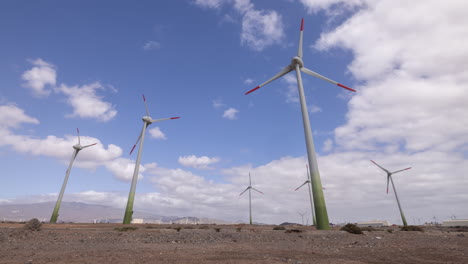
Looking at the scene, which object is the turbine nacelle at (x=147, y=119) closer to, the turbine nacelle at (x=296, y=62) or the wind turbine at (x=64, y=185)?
the wind turbine at (x=64, y=185)

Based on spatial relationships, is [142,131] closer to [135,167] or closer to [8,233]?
[135,167]

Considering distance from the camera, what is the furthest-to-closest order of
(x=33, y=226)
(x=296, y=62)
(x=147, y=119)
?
(x=147, y=119), (x=296, y=62), (x=33, y=226)

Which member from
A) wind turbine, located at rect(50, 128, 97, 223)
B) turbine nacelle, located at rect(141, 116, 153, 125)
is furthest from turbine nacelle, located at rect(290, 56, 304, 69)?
wind turbine, located at rect(50, 128, 97, 223)

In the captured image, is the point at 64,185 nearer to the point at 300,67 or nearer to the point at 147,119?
the point at 147,119

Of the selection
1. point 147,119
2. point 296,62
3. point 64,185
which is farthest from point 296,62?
point 64,185

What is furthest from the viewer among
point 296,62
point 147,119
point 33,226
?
point 147,119

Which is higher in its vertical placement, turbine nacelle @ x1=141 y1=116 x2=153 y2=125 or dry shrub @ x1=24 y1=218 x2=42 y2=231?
turbine nacelle @ x1=141 y1=116 x2=153 y2=125

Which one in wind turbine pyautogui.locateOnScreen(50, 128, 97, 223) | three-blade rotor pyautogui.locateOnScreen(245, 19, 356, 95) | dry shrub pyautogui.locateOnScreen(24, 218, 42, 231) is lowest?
dry shrub pyautogui.locateOnScreen(24, 218, 42, 231)

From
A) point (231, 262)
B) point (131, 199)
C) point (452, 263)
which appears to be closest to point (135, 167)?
point (131, 199)

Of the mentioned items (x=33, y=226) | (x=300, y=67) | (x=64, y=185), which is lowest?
(x=33, y=226)

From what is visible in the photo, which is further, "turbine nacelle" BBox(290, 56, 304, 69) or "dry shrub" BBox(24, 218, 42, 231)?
"turbine nacelle" BBox(290, 56, 304, 69)

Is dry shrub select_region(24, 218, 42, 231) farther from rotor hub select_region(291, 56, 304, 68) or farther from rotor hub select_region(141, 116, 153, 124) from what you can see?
rotor hub select_region(291, 56, 304, 68)

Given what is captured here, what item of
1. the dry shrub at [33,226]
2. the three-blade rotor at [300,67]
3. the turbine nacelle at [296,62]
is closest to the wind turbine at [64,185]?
the dry shrub at [33,226]

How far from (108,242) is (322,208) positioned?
26.6 meters
